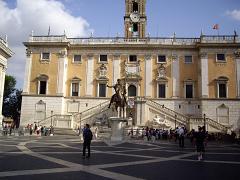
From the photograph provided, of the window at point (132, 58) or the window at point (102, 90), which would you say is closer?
the window at point (102, 90)

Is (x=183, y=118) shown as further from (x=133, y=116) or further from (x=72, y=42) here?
(x=72, y=42)

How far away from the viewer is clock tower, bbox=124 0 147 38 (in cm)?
5506

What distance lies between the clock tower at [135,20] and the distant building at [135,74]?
7.22 metres

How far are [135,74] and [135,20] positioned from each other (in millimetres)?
13163

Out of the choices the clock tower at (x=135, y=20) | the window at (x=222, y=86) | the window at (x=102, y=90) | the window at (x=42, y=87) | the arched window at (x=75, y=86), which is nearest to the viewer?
the window at (x=222, y=86)

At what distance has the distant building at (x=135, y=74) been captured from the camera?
149 feet

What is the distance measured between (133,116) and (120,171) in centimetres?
3364

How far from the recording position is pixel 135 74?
155 ft

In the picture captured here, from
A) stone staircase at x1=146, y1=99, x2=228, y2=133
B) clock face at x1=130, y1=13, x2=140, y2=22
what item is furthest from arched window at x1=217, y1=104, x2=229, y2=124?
clock face at x1=130, y1=13, x2=140, y2=22

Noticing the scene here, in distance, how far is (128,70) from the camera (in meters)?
47.8

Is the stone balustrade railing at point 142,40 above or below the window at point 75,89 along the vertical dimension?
above

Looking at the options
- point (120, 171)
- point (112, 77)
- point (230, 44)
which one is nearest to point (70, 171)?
point (120, 171)

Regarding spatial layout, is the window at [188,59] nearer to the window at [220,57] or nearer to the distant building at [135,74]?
the distant building at [135,74]

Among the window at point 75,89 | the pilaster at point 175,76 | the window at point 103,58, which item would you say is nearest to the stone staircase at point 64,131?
the window at point 75,89
